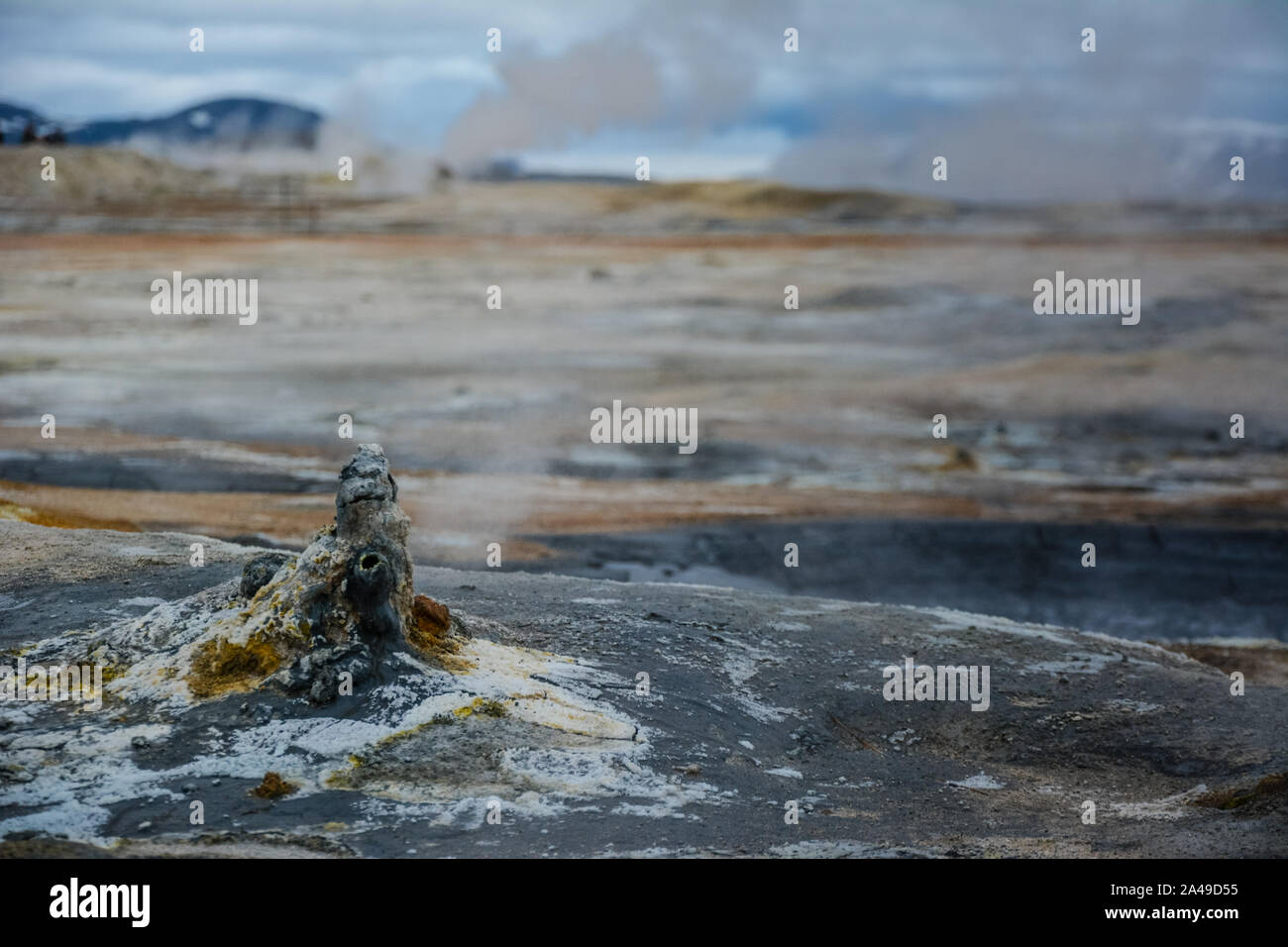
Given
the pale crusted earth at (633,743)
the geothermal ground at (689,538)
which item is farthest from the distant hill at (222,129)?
the pale crusted earth at (633,743)

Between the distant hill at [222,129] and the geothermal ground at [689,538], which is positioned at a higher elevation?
the distant hill at [222,129]

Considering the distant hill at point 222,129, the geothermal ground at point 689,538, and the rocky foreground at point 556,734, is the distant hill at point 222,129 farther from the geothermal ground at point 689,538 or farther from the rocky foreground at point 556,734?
the rocky foreground at point 556,734

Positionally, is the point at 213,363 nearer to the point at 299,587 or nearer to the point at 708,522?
the point at 708,522

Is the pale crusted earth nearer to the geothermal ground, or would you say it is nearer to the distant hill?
the geothermal ground

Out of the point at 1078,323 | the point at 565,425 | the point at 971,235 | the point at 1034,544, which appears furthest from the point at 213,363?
the point at 971,235
